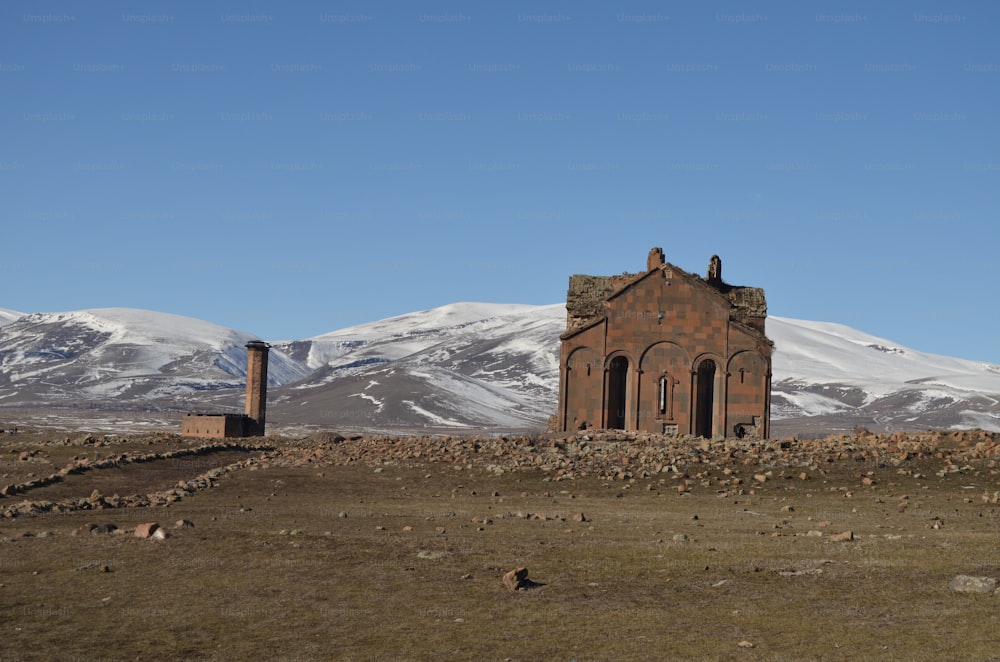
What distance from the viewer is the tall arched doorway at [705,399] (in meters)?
47.8

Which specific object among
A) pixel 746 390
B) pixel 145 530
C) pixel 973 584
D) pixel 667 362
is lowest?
pixel 145 530

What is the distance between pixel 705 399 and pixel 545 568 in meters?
33.1

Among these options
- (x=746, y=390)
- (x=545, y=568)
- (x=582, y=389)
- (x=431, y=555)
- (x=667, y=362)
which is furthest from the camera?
A: (x=582, y=389)

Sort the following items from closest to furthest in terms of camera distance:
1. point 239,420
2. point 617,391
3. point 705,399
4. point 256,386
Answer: point 617,391 < point 705,399 < point 239,420 < point 256,386

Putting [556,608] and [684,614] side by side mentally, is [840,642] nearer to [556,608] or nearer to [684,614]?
[684,614]

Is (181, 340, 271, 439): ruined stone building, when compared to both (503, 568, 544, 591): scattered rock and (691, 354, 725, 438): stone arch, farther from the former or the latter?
(503, 568, 544, 591): scattered rock

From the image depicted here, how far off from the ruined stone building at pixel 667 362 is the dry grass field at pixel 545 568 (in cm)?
1504

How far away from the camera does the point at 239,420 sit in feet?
217

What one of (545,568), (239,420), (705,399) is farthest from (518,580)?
(239,420)

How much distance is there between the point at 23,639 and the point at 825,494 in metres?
20.2

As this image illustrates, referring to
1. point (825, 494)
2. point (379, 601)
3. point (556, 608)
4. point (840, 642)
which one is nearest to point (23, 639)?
point (379, 601)

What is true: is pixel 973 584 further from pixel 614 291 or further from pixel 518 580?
pixel 614 291

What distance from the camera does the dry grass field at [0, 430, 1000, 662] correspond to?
13180 mm

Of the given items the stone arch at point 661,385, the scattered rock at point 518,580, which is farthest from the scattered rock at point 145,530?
the stone arch at point 661,385
